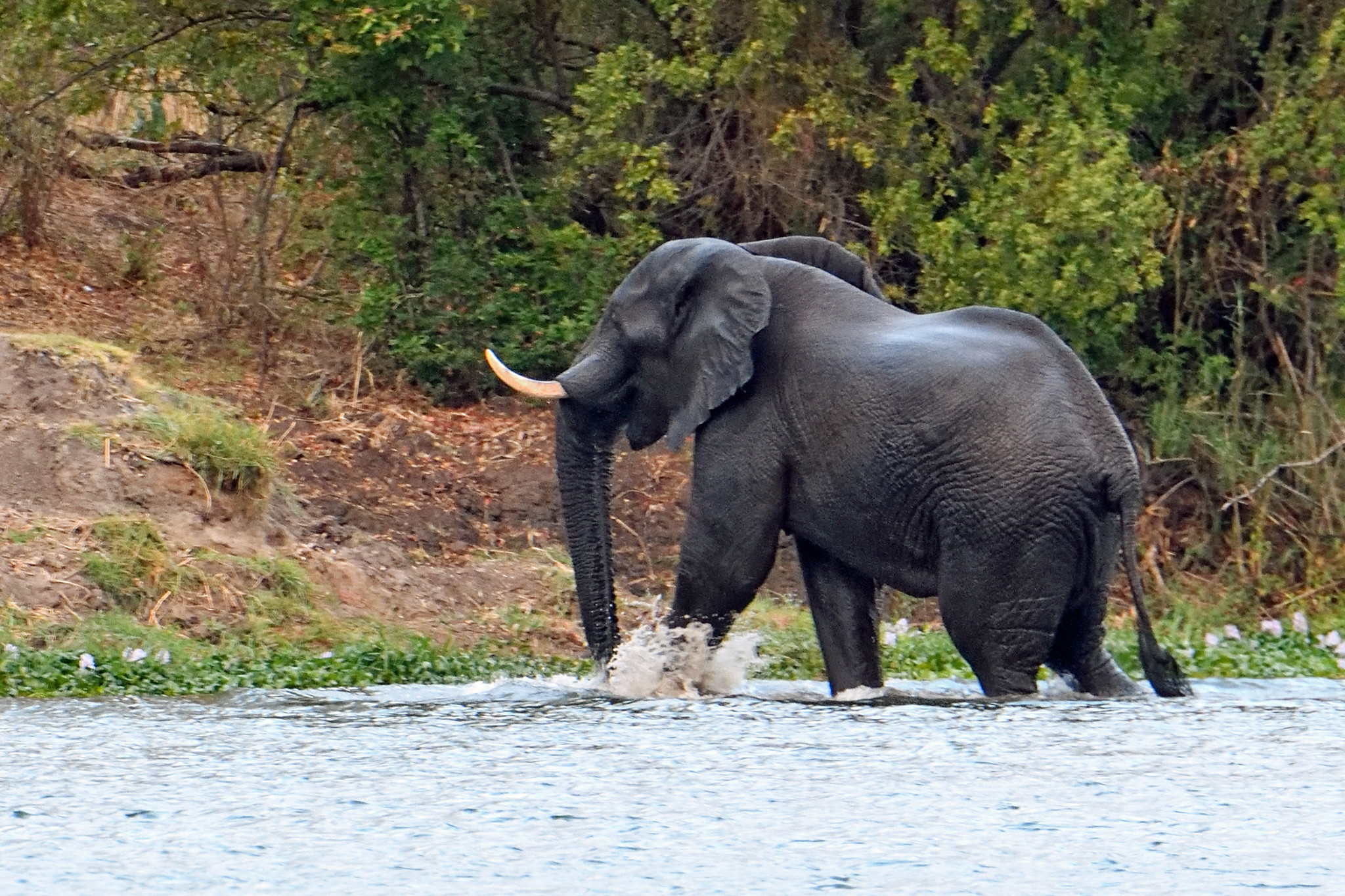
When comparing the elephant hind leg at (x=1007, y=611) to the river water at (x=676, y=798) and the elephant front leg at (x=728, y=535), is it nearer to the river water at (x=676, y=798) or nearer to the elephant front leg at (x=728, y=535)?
the river water at (x=676, y=798)

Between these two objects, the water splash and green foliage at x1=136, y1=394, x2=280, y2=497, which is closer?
the water splash

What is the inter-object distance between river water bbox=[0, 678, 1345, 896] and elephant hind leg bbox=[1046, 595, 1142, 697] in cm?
41

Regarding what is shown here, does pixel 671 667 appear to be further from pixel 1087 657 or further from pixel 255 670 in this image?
pixel 255 670

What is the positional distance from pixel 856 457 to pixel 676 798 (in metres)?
2.69

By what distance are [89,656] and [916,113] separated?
264 inches

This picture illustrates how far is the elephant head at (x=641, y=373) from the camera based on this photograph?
8.97 metres

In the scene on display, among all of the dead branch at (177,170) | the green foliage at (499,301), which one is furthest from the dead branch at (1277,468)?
the dead branch at (177,170)

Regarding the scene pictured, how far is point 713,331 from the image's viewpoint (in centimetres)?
891

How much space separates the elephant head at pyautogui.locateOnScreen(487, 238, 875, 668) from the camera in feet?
29.4

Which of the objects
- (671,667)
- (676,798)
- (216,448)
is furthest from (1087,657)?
(216,448)

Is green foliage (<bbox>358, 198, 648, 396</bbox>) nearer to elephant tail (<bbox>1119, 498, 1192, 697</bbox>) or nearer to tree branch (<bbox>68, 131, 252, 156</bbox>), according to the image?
tree branch (<bbox>68, 131, 252, 156</bbox>)

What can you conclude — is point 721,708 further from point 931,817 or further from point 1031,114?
point 1031,114

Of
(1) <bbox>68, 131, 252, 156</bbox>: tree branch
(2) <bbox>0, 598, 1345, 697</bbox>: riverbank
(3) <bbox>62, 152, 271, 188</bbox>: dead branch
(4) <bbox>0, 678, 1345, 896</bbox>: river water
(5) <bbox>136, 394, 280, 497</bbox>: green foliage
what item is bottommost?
(2) <bbox>0, 598, 1345, 697</bbox>: riverbank

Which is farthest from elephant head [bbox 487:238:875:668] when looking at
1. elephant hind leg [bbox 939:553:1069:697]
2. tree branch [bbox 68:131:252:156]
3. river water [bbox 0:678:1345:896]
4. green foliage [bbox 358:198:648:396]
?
tree branch [bbox 68:131:252:156]
